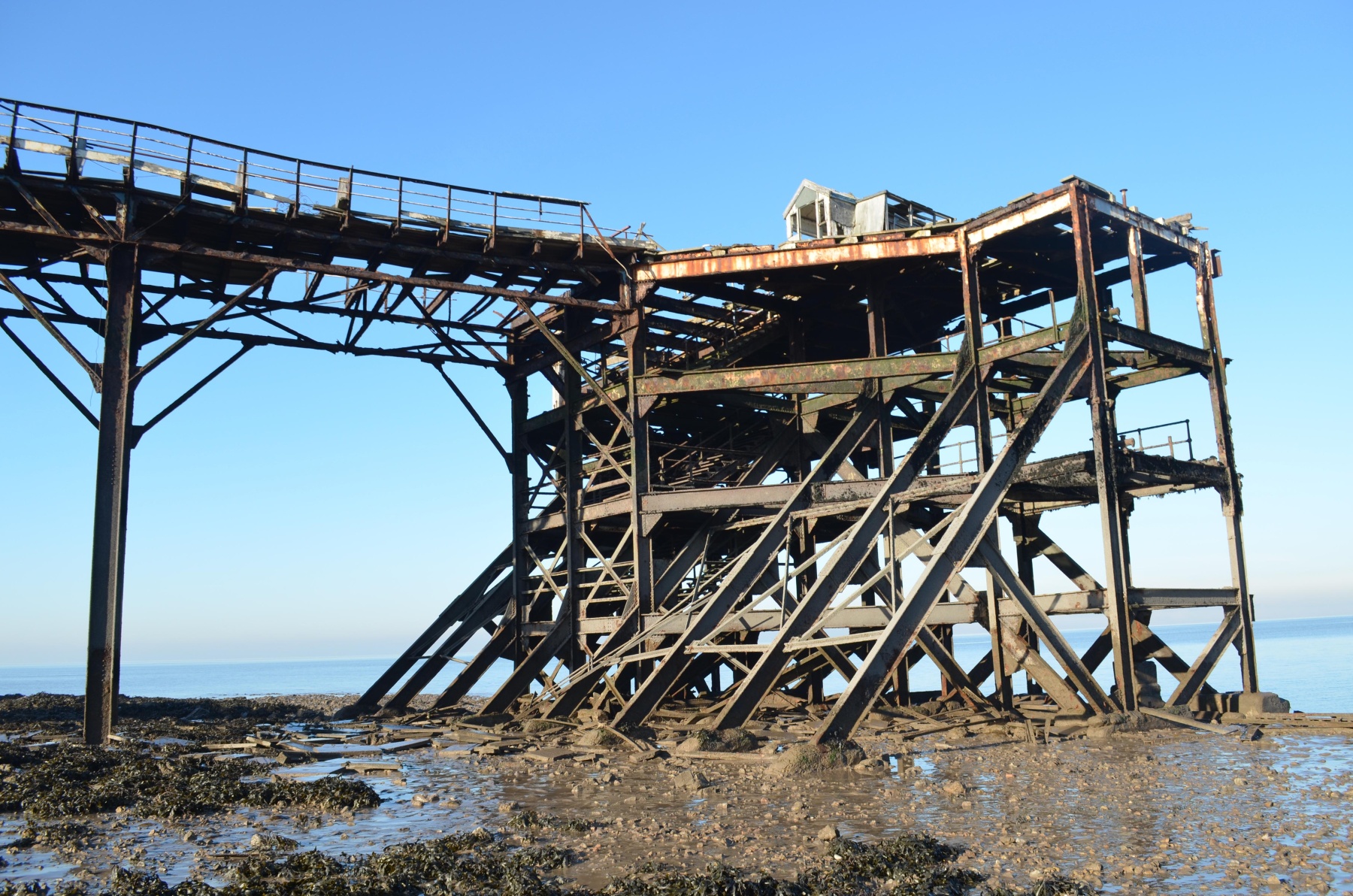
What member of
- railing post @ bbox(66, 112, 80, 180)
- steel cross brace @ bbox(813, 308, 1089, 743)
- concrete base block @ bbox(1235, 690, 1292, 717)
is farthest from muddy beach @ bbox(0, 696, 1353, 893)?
railing post @ bbox(66, 112, 80, 180)

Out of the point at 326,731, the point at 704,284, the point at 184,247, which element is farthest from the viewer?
the point at 704,284

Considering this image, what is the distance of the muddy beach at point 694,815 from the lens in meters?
7.92

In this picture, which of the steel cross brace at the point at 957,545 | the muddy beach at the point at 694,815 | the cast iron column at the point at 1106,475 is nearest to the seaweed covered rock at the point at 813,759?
the muddy beach at the point at 694,815

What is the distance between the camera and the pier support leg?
16391mm

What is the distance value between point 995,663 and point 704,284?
9587 mm

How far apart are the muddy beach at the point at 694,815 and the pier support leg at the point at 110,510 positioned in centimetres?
107

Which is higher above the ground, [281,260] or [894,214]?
[894,214]

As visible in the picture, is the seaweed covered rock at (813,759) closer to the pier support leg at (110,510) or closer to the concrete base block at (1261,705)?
the concrete base block at (1261,705)

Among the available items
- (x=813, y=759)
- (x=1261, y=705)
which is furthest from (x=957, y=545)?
(x=1261, y=705)

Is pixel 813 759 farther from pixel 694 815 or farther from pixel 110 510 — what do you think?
pixel 110 510

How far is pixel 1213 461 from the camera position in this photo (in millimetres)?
18828

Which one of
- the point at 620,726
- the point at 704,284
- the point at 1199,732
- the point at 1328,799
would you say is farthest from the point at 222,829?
the point at 704,284

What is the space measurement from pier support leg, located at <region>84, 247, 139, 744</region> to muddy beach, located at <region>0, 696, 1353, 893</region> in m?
1.07

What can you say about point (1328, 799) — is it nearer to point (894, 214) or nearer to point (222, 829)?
point (222, 829)
